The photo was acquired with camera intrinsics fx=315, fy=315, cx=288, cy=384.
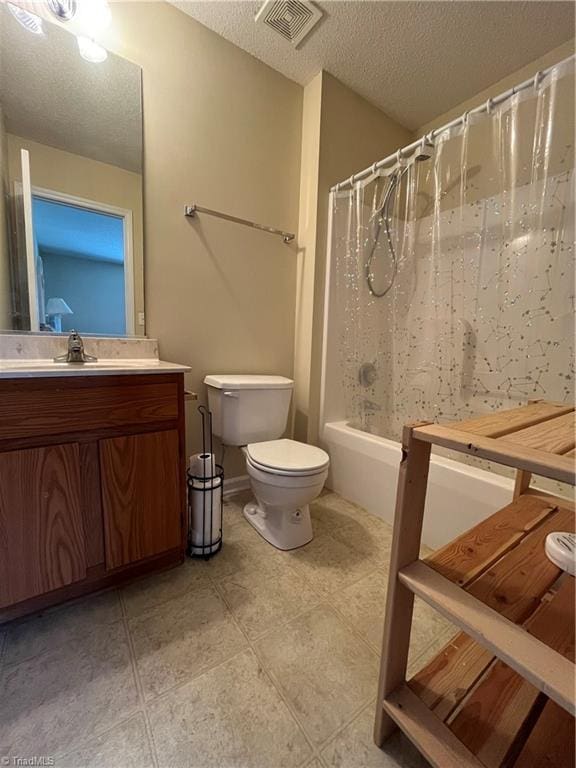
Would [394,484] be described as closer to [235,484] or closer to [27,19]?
[235,484]

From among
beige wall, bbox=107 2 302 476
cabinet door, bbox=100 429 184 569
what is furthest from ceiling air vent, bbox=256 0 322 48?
cabinet door, bbox=100 429 184 569

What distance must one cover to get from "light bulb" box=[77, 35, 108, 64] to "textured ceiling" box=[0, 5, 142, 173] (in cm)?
2

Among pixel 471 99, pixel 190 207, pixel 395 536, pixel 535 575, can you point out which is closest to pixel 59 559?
pixel 395 536

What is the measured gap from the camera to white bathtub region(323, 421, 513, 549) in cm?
126

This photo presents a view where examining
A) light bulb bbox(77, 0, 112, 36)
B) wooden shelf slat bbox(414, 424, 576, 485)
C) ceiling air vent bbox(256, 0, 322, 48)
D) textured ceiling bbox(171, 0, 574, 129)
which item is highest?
textured ceiling bbox(171, 0, 574, 129)

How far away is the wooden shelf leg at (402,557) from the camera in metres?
0.65

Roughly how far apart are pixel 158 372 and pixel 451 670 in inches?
45.7

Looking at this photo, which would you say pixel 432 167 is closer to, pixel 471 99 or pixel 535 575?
pixel 471 99

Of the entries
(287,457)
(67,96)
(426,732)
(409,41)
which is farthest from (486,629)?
(409,41)

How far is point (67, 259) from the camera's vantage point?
4.27 feet

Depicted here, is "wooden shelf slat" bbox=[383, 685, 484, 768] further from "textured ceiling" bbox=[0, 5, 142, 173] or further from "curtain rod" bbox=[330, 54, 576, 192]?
"textured ceiling" bbox=[0, 5, 142, 173]

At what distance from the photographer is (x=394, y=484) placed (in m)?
1.58

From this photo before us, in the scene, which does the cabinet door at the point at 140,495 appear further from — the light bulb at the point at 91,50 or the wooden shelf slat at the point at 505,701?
the light bulb at the point at 91,50

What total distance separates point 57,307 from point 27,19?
3.50 feet
